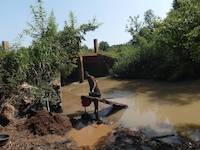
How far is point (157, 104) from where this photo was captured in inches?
661

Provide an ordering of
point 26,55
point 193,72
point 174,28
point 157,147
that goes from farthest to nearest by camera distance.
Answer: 1. point 193,72
2. point 26,55
3. point 174,28
4. point 157,147

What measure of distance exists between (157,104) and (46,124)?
5.76 m

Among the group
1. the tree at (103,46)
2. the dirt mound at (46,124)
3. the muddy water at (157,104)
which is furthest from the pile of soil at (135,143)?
the tree at (103,46)

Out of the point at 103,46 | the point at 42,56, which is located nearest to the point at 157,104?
the point at 42,56

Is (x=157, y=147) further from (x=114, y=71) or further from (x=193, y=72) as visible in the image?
(x=114, y=71)

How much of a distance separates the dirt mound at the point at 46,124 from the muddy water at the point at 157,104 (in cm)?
210

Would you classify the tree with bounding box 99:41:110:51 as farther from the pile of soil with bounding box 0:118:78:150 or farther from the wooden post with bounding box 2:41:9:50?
the pile of soil with bounding box 0:118:78:150

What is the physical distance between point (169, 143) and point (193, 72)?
44.3 feet

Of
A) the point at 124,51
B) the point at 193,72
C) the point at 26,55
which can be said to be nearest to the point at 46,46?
the point at 26,55

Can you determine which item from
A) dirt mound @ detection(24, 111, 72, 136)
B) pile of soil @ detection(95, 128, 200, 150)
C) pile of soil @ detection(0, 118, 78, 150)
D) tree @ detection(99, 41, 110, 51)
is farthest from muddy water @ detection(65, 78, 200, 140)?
tree @ detection(99, 41, 110, 51)

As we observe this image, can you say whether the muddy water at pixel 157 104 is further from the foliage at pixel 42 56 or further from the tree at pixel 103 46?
the tree at pixel 103 46

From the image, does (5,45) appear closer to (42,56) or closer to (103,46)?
(42,56)

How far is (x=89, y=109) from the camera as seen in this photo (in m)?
16.1

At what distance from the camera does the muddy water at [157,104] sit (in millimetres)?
13164
